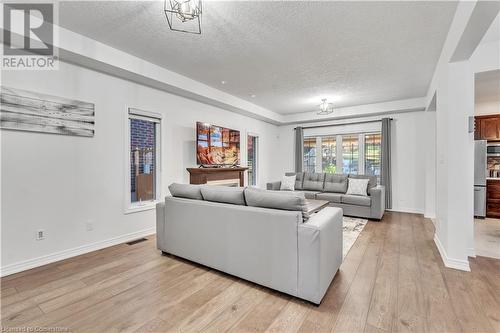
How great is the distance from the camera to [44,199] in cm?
278

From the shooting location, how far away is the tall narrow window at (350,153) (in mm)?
6438

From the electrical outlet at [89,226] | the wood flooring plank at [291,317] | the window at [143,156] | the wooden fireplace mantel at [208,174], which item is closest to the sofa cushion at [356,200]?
the wooden fireplace mantel at [208,174]

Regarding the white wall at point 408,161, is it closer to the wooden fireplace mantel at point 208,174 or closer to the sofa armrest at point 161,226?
the wooden fireplace mantel at point 208,174

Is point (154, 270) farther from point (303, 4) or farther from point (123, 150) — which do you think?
point (303, 4)

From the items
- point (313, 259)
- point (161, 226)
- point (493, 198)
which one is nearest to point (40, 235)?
point (161, 226)

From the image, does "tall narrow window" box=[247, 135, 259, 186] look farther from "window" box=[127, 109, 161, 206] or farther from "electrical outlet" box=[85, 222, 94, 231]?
"electrical outlet" box=[85, 222, 94, 231]

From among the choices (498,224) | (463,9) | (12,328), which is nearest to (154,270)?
(12,328)

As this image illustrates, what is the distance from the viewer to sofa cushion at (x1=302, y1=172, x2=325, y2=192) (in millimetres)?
5969

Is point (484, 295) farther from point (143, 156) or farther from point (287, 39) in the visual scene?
point (143, 156)

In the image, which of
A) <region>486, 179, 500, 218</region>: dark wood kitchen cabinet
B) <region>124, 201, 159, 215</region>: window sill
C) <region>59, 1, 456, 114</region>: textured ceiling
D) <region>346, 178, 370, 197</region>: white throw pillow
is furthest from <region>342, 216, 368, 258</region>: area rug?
<region>124, 201, 159, 215</region>: window sill

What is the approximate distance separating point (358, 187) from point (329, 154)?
1.83 m

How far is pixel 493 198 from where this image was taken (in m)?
5.00

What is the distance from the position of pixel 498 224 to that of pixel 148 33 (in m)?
6.87

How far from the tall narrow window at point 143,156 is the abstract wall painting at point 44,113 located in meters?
0.70
